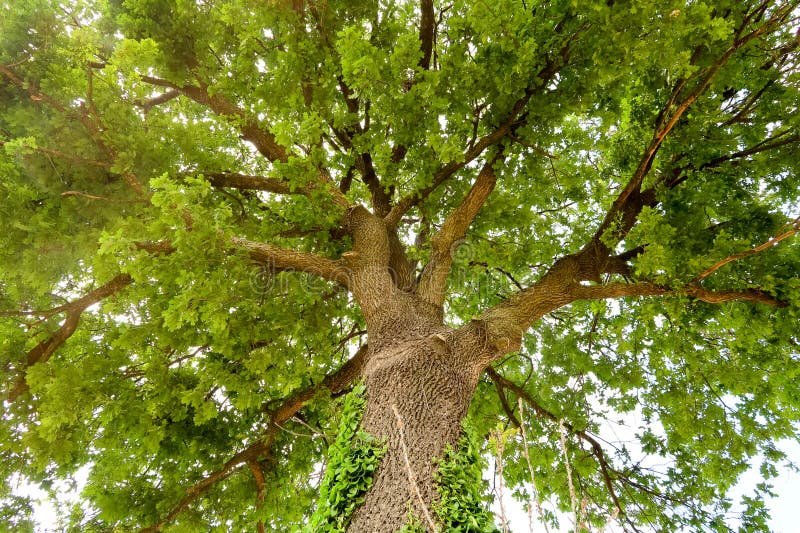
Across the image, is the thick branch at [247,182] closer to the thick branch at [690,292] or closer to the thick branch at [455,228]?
the thick branch at [455,228]

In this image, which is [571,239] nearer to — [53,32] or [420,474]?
[420,474]

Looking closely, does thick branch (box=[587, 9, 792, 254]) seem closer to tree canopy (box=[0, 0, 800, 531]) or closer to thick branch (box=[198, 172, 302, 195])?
tree canopy (box=[0, 0, 800, 531])

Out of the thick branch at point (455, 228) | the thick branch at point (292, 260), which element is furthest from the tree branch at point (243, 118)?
the thick branch at point (455, 228)

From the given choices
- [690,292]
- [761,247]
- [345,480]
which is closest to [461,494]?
[345,480]

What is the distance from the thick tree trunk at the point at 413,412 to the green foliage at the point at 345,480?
67 mm

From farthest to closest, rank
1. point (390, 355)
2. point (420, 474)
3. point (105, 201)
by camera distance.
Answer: point (105, 201)
point (390, 355)
point (420, 474)

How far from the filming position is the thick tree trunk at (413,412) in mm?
2561

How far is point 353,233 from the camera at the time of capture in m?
5.46

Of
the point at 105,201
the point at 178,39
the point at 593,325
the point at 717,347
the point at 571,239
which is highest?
the point at 178,39

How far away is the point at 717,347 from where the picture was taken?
5961mm

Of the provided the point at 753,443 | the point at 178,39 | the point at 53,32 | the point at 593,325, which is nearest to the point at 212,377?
the point at 53,32

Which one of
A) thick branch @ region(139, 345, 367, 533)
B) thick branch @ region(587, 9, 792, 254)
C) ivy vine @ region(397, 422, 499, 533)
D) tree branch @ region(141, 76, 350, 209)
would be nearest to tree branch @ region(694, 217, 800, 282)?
thick branch @ region(587, 9, 792, 254)

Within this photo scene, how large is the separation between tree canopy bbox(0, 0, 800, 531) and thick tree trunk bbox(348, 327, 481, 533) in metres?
0.35

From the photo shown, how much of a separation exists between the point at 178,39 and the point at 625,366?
844 cm
